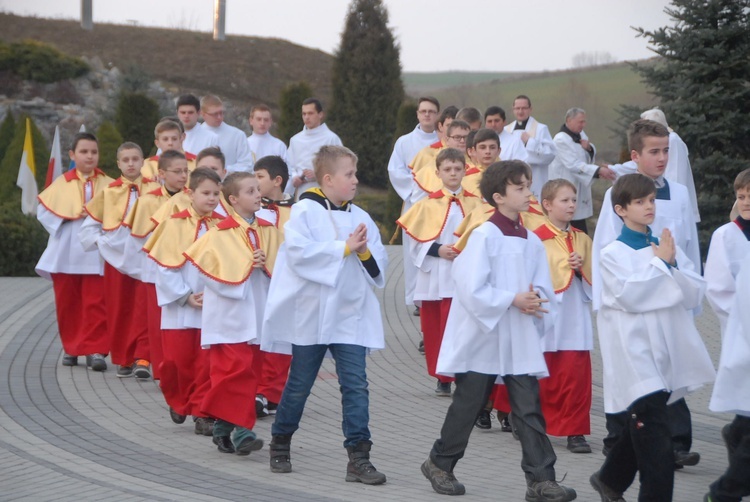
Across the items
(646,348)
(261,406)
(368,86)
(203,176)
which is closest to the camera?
(646,348)

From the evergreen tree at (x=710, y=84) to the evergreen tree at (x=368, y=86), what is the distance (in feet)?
50.0

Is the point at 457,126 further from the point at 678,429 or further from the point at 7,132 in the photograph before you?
the point at 7,132

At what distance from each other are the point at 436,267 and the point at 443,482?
297 centimetres

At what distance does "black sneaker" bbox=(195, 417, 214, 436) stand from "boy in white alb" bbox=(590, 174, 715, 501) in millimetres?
3057

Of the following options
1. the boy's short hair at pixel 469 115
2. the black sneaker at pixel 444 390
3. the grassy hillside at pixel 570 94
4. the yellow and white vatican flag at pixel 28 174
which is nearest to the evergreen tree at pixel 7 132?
the yellow and white vatican flag at pixel 28 174

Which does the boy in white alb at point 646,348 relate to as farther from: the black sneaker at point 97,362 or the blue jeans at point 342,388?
the black sneaker at point 97,362

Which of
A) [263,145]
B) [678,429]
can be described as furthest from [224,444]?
[263,145]

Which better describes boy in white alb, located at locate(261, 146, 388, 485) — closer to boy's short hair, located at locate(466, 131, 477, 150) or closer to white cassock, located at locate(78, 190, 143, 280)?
boy's short hair, located at locate(466, 131, 477, 150)

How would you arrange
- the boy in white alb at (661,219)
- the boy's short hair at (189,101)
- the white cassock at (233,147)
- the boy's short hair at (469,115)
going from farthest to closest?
1. the white cassock at (233,147)
2. the boy's short hair at (189,101)
3. the boy's short hair at (469,115)
4. the boy in white alb at (661,219)

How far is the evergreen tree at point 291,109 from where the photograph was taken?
1071 inches

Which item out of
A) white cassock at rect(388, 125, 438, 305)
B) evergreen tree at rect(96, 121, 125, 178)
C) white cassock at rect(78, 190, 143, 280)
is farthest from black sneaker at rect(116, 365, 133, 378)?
evergreen tree at rect(96, 121, 125, 178)

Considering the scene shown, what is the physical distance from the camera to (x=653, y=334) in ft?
19.7

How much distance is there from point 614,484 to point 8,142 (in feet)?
74.4

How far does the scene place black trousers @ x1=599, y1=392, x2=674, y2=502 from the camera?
5754mm
